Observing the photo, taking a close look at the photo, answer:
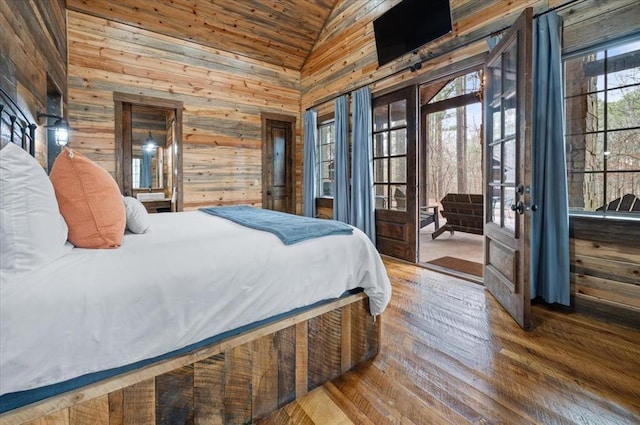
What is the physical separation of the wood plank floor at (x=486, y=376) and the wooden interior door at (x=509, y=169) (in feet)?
0.97

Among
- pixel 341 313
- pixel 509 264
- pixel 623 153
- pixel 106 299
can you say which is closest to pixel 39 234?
pixel 106 299

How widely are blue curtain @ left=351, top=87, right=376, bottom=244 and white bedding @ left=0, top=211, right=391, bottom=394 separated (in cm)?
261

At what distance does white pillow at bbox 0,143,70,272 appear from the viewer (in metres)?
0.92

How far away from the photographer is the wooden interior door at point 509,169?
6.84ft

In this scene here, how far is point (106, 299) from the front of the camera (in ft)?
3.12

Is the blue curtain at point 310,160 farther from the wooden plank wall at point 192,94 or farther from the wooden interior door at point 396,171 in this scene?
the wooden interior door at point 396,171

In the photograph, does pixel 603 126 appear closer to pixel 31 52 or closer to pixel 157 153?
pixel 31 52

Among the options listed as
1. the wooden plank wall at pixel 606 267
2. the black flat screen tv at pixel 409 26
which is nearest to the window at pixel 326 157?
the black flat screen tv at pixel 409 26

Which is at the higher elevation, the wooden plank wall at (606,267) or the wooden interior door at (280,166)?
the wooden interior door at (280,166)

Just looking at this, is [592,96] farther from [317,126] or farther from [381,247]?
[317,126]

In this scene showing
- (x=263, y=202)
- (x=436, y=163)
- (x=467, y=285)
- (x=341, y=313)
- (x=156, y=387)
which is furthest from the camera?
(x=436, y=163)

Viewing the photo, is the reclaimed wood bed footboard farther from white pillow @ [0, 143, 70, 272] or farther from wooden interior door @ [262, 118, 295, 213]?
wooden interior door @ [262, 118, 295, 213]

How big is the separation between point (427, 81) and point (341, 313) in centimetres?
304

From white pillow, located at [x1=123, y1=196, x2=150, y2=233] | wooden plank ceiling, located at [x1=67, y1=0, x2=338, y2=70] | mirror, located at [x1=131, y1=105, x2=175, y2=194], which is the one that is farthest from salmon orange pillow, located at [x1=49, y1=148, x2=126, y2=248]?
mirror, located at [x1=131, y1=105, x2=175, y2=194]
